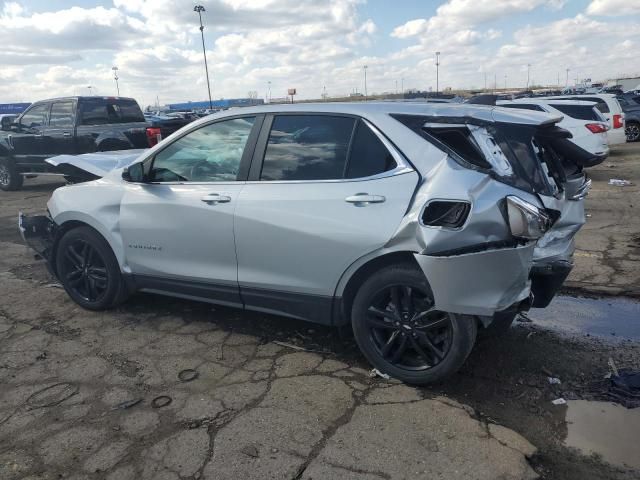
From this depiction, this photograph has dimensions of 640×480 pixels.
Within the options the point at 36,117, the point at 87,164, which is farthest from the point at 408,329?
the point at 36,117

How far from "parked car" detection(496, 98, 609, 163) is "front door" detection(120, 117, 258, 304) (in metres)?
8.34

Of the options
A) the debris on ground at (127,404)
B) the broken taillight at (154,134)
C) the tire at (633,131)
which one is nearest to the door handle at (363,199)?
the debris on ground at (127,404)

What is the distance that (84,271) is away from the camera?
4668 millimetres

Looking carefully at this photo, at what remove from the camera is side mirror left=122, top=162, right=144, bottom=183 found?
4.19 meters

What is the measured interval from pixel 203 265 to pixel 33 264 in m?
3.62

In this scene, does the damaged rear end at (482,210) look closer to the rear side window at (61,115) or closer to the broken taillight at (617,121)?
the rear side window at (61,115)

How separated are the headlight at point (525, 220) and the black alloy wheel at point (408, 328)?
65cm

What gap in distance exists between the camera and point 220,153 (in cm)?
396

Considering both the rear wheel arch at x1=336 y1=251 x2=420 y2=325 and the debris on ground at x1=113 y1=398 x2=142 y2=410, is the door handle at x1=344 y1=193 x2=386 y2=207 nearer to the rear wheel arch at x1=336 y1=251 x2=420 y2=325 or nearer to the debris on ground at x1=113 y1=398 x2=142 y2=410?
the rear wheel arch at x1=336 y1=251 x2=420 y2=325

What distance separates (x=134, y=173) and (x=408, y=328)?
2.49 metres

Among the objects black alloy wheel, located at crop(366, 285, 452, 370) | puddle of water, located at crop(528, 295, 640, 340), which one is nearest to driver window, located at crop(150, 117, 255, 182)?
black alloy wheel, located at crop(366, 285, 452, 370)

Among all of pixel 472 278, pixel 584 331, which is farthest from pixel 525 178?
pixel 584 331

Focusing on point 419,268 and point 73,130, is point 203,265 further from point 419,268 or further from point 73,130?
point 73,130

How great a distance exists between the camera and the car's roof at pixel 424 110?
10.3 ft
